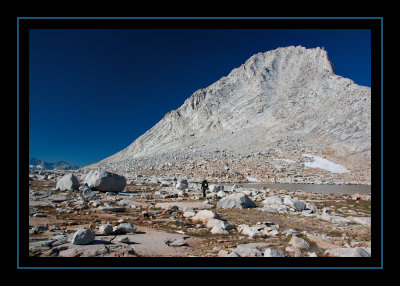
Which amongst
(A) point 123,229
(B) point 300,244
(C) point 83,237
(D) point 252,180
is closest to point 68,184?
(A) point 123,229

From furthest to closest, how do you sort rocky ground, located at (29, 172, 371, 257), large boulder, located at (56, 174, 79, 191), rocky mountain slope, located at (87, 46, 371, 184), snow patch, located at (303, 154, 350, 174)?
rocky mountain slope, located at (87, 46, 371, 184) < snow patch, located at (303, 154, 350, 174) < large boulder, located at (56, 174, 79, 191) < rocky ground, located at (29, 172, 371, 257)

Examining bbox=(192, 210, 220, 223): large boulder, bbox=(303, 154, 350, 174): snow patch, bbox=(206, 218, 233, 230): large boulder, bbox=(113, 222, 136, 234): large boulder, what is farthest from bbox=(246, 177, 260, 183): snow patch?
bbox=(113, 222, 136, 234): large boulder

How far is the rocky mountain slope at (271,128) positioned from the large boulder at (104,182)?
21.5 metres

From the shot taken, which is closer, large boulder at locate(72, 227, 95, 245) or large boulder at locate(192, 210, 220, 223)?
large boulder at locate(72, 227, 95, 245)

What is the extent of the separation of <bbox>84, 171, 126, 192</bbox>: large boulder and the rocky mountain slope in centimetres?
2151

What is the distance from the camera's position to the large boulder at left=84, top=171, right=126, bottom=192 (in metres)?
15.1

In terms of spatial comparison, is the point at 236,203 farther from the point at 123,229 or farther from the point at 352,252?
the point at 352,252

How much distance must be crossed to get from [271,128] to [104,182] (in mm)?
57269

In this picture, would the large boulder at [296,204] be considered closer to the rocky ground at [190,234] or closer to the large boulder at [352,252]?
the rocky ground at [190,234]

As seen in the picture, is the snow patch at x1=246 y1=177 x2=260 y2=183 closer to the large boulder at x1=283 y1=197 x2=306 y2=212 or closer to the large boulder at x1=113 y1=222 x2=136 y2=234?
the large boulder at x1=283 y1=197 x2=306 y2=212
